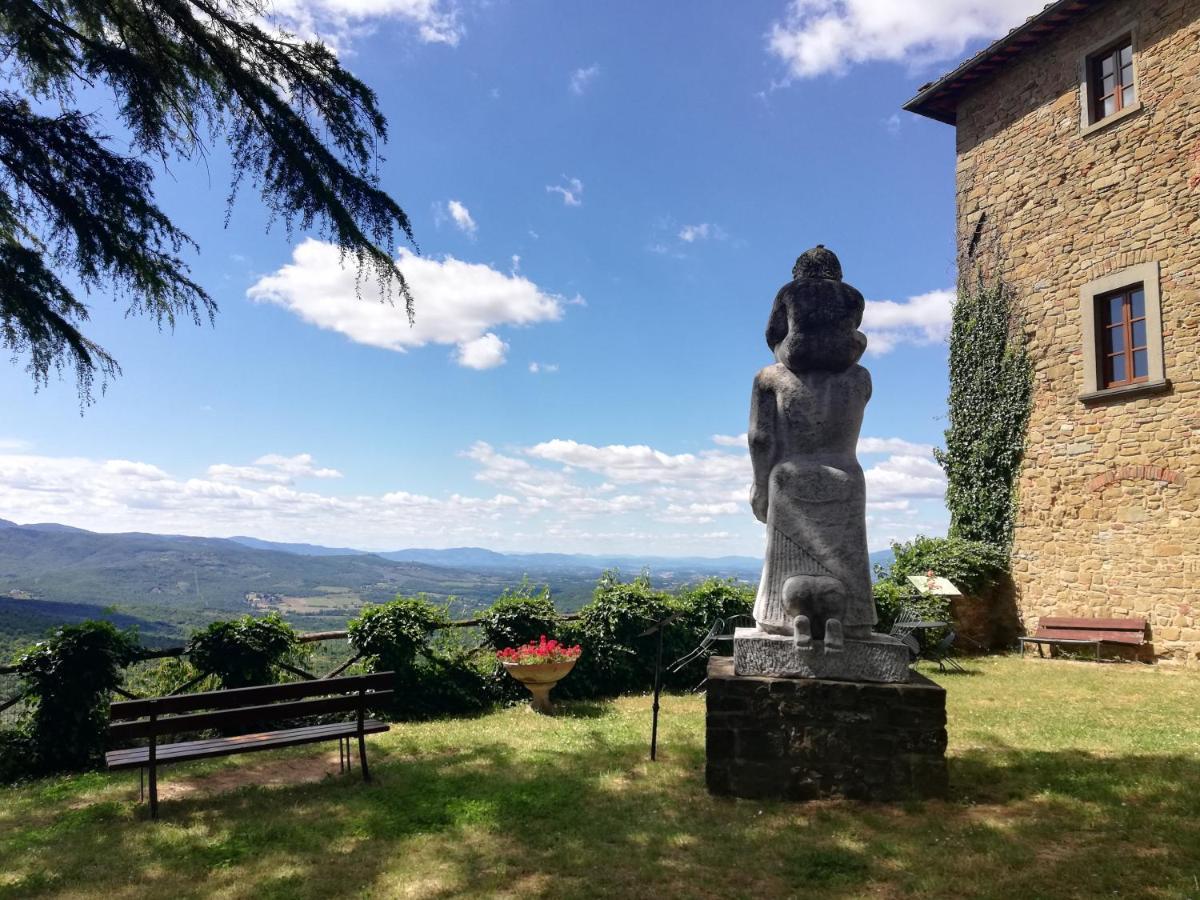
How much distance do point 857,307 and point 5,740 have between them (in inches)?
317

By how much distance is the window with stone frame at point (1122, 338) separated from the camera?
429 inches

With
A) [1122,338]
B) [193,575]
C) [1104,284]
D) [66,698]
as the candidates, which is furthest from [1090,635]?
[193,575]

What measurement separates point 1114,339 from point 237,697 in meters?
13.1

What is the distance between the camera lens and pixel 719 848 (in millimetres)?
3846

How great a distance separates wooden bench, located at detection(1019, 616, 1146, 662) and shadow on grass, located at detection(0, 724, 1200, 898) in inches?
257

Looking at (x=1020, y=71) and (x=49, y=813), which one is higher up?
(x=1020, y=71)

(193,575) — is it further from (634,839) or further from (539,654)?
(634,839)

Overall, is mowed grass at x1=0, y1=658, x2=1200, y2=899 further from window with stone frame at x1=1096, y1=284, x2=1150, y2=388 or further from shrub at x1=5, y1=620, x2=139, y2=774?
window with stone frame at x1=1096, y1=284, x2=1150, y2=388

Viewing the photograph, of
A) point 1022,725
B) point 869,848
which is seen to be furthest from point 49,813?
point 1022,725

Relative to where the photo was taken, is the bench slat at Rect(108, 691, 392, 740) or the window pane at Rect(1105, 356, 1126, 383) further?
the window pane at Rect(1105, 356, 1126, 383)

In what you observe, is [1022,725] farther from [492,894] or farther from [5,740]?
[5,740]

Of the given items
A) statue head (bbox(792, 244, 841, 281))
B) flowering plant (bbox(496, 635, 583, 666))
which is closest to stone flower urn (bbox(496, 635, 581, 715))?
flowering plant (bbox(496, 635, 583, 666))

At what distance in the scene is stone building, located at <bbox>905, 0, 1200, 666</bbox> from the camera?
404 inches

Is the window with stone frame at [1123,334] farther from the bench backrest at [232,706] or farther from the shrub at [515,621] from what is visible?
the bench backrest at [232,706]
